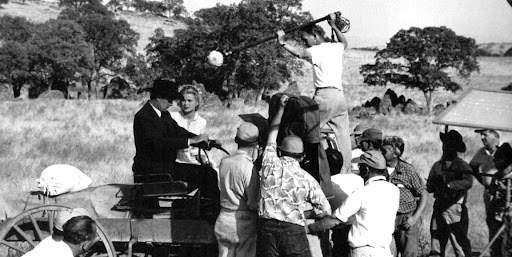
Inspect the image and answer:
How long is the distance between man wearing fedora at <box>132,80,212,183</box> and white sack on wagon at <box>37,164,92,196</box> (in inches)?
24.8

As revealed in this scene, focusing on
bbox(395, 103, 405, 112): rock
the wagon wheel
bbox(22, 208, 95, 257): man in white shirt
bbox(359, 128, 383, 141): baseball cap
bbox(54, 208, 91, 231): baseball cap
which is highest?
bbox(359, 128, 383, 141): baseball cap

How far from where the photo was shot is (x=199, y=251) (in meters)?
6.93

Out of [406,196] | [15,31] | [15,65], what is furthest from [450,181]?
[15,31]

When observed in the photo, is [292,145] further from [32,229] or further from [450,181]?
[32,229]

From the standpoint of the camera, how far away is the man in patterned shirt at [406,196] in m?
6.65

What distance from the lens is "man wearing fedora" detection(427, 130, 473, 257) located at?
699 centimetres

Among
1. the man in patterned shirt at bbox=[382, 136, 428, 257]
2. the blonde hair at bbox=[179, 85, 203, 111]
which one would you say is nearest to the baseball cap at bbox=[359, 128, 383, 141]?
the man in patterned shirt at bbox=[382, 136, 428, 257]

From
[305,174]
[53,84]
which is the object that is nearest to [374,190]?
[305,174]

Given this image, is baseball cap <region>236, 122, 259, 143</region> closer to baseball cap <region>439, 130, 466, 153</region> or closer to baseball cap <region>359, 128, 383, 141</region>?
baseball cap <region>359, 128, 383, 141</region>

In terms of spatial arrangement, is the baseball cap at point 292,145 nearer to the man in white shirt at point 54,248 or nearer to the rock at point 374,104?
the man in white shirt at point 54,248

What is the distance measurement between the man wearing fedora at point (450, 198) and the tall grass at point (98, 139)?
0.89 metres

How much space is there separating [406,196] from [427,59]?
3052 centimetres

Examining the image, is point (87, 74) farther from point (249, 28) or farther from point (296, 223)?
point (296, 223)

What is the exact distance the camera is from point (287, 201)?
16.5 ft
